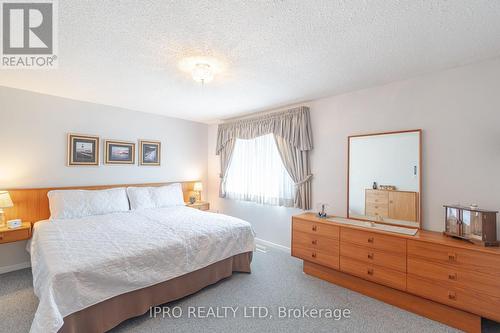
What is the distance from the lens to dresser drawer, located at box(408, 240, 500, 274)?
1796 mm

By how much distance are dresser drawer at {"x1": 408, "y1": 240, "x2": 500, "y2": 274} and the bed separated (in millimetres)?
1812

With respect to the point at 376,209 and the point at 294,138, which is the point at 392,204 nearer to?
the point at 376,209

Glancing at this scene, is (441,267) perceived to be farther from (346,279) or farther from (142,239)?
(142,239)

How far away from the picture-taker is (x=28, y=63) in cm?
232

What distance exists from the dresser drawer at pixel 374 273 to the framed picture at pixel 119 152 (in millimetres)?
3752

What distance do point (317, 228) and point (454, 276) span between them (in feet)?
4.22

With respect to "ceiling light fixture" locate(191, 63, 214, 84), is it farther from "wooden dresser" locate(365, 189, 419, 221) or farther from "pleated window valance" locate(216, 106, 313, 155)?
"wooden dresser" locate(365, 189, 419, 221)

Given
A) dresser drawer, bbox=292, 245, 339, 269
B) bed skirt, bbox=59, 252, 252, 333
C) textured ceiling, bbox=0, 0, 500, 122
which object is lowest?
bed skirt, bbox=59, 252, 252, 333

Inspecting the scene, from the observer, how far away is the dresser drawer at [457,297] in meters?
1.78

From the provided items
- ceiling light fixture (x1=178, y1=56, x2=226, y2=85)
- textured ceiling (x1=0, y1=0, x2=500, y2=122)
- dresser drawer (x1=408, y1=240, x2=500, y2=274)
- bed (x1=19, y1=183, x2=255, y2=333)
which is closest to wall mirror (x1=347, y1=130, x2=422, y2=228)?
dresser drawer (x1=408, y1=240, x2=500, y2=274)

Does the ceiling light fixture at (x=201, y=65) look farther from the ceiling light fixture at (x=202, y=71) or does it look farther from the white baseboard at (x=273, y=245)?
the white baseboard at (x=273, y=245)

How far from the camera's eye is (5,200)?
2.70 m

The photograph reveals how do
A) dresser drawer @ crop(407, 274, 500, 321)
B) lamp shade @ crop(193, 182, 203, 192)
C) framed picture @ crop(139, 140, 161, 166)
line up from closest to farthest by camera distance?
dresser drawer @ crop(407, 274, 500, 321)
framed picture @ crop(139, 140, 161, 166)
lamp shade @ crop(193, 182, 203, 192)

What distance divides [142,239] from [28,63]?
2153 millimetres
